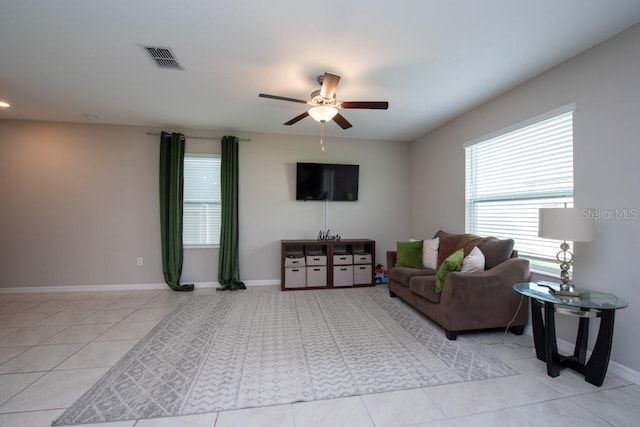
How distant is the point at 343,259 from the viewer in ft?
14.5

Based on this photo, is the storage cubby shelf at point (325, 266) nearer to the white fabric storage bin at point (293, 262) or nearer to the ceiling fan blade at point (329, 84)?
the white fabric storage bin at point (293, 262)

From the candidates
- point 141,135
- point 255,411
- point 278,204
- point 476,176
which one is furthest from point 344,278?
point 141,135

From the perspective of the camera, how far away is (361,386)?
1.88 m

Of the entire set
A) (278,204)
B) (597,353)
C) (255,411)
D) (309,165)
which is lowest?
(255,411)

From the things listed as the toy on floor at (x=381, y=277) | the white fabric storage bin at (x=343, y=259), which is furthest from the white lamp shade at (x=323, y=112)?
the toy on floor at (x=381, y=277)

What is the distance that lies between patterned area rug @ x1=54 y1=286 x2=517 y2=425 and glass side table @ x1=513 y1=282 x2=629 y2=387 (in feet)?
1.19

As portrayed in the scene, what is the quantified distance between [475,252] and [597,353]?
1.14m

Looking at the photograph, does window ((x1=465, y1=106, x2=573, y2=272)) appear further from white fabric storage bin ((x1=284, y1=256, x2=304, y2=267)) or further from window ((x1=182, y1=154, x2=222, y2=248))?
window ((x1=182, y1=154, x2=222, y2=248))

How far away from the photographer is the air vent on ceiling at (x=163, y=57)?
227cm

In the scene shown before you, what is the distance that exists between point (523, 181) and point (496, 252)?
2.72 feet

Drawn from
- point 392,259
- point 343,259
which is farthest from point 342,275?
point 392,259

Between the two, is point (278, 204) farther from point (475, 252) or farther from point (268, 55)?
point (475, 252)

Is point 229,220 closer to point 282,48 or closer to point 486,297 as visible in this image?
point 282,48

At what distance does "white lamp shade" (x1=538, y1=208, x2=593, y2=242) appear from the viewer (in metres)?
→ 1.97
